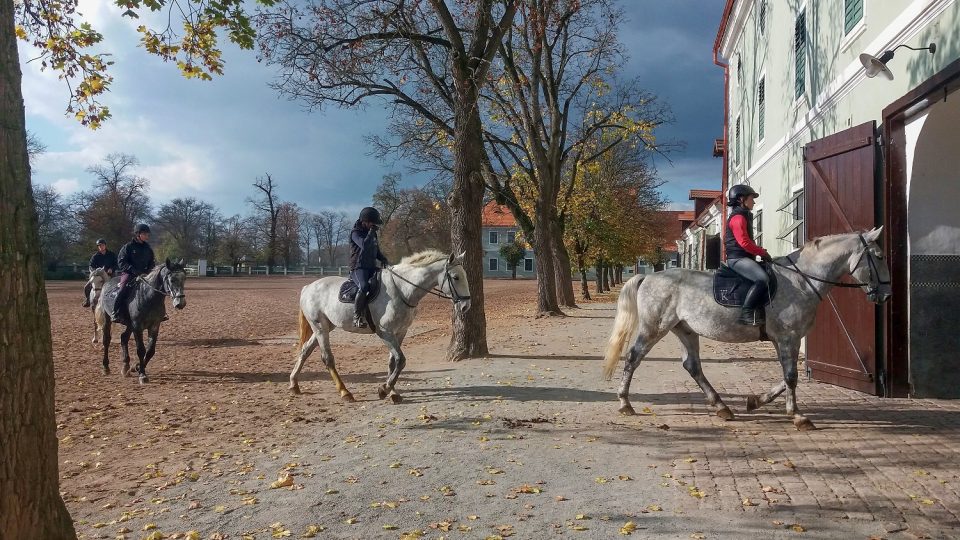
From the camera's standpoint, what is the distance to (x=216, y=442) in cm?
654

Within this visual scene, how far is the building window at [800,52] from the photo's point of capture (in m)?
12.7

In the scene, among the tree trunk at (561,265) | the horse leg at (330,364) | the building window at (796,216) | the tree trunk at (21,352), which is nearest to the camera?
the tree trunk at (21,352)

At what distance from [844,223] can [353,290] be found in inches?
265

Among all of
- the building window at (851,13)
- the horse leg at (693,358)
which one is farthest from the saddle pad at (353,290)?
the building window at (851,13)

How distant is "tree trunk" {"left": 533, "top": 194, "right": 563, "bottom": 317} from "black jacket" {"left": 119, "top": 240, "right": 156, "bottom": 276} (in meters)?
13.0

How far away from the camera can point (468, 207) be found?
12.1 m

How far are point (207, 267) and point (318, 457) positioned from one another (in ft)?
267

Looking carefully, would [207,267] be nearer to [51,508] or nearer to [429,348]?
[429,348]

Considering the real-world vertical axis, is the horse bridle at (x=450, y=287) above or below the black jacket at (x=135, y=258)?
below

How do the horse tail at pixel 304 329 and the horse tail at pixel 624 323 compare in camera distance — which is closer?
the horse tail at pixel 624 323

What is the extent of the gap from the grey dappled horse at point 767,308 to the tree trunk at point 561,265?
686 inches

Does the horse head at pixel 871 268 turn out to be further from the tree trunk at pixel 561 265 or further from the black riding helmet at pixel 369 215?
the tree trunk at pixel 561 265

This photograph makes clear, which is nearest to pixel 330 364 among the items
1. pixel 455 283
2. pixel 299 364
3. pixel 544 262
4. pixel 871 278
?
pixel 299 364

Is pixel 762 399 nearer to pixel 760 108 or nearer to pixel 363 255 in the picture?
pixel 363 255
